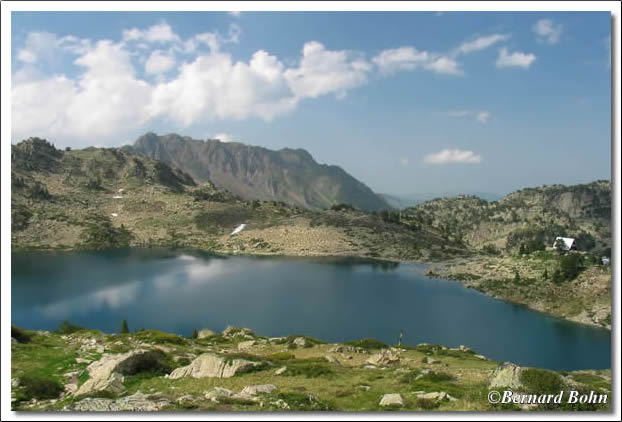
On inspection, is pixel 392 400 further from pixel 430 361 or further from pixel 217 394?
pixel 430 361

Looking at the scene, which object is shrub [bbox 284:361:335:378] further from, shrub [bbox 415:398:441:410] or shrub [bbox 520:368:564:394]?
shrub [bbox 520:368:564:394]

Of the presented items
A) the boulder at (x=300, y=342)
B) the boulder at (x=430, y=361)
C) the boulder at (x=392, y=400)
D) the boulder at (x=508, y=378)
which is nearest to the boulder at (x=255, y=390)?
the boulder at (x=392, y=400)

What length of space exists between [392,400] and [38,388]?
1573cm

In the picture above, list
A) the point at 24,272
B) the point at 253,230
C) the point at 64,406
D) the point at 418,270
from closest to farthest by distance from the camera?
the point at 64,406
the point at 24,272
the point at 418,270
the point at 253,230

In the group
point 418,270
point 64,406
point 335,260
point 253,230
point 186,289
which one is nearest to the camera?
point 64,406

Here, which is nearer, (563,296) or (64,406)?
(64,406)

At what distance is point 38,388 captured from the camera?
18.8 m

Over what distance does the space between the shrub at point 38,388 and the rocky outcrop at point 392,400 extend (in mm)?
14778

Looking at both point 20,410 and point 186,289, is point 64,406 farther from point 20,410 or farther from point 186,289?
point 186,289

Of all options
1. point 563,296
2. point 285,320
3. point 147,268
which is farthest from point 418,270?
point 147,268

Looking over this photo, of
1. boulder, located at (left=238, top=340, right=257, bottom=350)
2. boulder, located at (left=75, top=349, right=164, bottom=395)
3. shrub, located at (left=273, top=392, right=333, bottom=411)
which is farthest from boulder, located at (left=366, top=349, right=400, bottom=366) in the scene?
boulder, located at (left=75, top=349, right=164, bottom=395)

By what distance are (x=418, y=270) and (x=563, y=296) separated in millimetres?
48631

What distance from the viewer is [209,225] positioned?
19088 centimetres

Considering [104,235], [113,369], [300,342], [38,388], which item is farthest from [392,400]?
[104,235]
